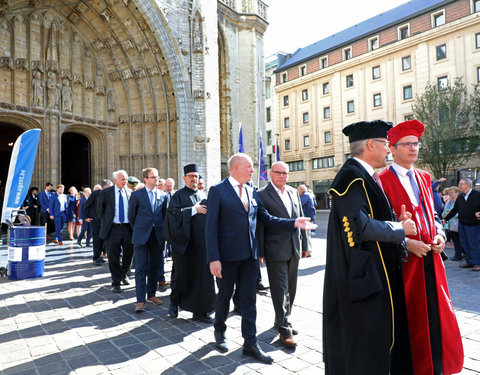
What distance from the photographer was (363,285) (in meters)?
2.19

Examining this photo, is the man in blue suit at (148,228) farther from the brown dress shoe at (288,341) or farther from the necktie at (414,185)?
the necktie at (414,185)

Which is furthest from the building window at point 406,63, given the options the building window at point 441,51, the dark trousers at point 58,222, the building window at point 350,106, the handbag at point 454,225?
the dark trousers at point 58,222

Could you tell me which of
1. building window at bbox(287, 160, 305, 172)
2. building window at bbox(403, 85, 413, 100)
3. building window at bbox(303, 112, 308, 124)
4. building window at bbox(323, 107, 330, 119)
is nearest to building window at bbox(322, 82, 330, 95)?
building window at bbox(323, 107, 330, 119)

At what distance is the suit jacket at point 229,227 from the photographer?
3.75 metres

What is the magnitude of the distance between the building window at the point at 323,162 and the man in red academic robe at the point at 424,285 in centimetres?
3520

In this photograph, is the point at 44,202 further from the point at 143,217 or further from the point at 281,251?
the point at 281,251

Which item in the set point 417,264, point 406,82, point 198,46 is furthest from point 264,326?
point 406,82

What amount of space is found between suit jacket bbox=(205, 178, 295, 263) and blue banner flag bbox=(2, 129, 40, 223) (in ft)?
17.8

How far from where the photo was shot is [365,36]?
→ 113 ft

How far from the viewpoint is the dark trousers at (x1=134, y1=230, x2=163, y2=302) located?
5.27 m

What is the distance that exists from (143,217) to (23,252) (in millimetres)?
3391

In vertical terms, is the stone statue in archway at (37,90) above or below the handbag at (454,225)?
above

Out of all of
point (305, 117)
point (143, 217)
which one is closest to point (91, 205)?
point (143, 217)

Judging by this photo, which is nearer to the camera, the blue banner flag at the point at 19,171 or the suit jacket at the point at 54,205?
the blue banner flag at the point at 19,171
